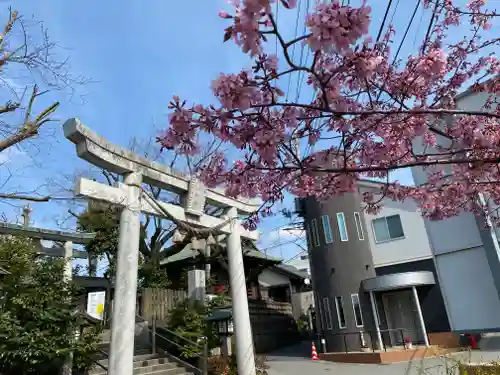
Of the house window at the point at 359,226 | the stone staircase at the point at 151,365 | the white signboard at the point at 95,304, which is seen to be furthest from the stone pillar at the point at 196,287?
the house window at the point at 359,226

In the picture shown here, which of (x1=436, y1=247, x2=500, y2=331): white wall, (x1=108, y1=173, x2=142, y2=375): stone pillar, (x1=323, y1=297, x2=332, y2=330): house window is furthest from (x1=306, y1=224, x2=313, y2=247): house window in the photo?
(x1=108, y1=173, x2=142, y2=375): stone pillar

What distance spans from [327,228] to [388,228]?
324 centimetres

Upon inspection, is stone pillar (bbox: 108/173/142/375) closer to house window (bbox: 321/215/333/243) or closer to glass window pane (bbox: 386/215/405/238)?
house window (bbox: 321/215/333/243)

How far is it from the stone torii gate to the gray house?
770cm

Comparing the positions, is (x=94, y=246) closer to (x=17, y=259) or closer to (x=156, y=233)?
(x=156, y=233)

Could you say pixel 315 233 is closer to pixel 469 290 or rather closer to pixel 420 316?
pixel 420 316

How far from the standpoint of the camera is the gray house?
49.9ft

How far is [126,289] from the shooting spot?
6.73 m

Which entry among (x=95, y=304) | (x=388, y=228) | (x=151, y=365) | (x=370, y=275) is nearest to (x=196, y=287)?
(x=151, y=365)

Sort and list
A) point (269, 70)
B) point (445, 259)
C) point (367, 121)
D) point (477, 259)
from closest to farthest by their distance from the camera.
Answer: point (269, 70), point (367, 121), point (477, 259), point (445, 259)

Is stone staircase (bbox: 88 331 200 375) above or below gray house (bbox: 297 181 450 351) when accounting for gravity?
below

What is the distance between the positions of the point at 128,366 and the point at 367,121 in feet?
18.2

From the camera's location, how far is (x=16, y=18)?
620 cm

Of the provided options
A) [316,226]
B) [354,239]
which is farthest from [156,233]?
[354,239]
